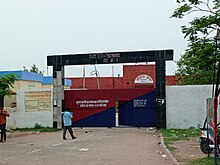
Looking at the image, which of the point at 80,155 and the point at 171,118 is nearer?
the point at 80,155

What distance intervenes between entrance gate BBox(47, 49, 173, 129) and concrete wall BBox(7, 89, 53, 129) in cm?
76

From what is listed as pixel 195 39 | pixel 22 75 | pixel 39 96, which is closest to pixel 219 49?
pixel 195 39

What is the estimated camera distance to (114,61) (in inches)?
1004

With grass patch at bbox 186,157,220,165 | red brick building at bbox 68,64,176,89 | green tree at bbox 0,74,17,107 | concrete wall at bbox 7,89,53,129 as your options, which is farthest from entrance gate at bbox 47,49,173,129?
red brick building at bbox 68,64,176,89

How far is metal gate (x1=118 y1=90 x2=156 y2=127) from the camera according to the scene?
25797 mm

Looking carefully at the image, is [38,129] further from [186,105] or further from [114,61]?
[186,105]

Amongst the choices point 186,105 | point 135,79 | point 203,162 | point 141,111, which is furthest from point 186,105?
point 135,79

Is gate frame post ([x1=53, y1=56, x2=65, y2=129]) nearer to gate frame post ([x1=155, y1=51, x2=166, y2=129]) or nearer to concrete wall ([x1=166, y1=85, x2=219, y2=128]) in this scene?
gate frame post ([x1=155, y1=51, x2=166, y2=129])

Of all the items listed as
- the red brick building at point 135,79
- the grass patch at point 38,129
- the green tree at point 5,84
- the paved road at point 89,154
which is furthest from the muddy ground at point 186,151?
the red brick building at point 135,79

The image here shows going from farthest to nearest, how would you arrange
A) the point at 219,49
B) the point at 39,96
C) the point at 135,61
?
the point at 39,96 → the point at 135,61 → the point at 219,49

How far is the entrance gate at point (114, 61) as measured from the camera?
82.2ft

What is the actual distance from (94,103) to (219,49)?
15200mm

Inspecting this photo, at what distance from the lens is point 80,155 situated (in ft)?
46.6

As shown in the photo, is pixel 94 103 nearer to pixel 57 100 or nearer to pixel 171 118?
pixel 57 100
